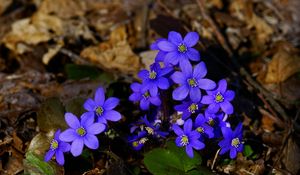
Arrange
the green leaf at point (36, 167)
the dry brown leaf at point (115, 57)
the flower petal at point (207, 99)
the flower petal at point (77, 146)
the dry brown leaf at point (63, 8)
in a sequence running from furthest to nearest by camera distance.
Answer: the dry brown leaf at point (63, 8) < the dry brown leaf at point (115, 57) < the green leaf at point (36, 167) < the flower petal at point (207, 99) < the flower petal at point (77, 146)

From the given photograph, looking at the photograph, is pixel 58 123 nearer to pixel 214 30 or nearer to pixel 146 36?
pixel 146 36

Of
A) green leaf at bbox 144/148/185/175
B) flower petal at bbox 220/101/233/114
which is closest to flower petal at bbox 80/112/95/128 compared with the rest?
green leaf at bbox 144/148/185/175

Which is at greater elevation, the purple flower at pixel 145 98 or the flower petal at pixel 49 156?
the purple flower at pixel 145 98

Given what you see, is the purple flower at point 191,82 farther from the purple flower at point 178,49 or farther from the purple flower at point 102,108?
the purple flower at point 102,108

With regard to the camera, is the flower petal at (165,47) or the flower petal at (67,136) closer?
the flower petal at (67,136)

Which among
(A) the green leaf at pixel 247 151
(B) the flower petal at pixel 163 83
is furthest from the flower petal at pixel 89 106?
(A) the green leaf at pixel 247 151
